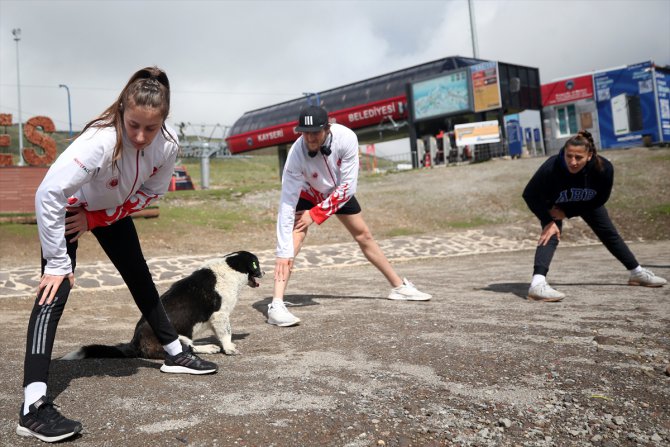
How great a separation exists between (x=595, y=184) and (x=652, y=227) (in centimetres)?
954

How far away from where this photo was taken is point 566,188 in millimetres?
6586

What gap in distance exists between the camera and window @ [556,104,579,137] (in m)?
29.0

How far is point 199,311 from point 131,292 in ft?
2.76

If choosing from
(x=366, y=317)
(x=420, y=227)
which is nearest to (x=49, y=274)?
(x=366, y=317)

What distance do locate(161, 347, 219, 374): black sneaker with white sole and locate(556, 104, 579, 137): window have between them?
94.1 feet

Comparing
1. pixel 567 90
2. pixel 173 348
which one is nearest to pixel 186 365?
pixel 173 348

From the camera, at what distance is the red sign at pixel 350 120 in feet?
105

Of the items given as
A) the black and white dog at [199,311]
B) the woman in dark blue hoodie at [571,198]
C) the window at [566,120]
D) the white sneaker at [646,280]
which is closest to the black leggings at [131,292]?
the black and white dog at [199,311]

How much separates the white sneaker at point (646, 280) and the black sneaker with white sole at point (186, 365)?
5424 millimetres

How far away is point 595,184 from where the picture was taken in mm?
6531

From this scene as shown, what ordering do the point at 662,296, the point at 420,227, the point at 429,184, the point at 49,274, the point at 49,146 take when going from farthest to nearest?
the point at 429,184 → the point at 49,146 → the point at 420,227 → the point at 662,296 → the point at 49,274

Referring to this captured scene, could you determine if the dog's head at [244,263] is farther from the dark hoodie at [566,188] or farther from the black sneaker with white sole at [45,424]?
the dark hoodie at [566,188]

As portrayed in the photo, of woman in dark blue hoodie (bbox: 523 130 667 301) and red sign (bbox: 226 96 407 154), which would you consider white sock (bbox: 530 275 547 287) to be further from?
red sign (bbox: 226 96 407 154)

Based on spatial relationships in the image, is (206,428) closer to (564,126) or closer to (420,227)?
(420,227)
